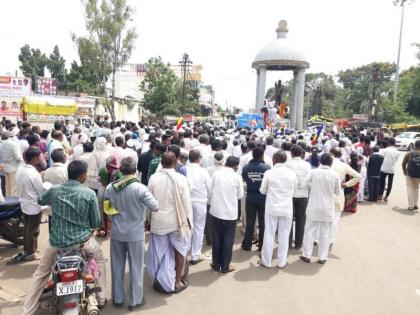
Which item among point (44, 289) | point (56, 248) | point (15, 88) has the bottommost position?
point (44, 289)

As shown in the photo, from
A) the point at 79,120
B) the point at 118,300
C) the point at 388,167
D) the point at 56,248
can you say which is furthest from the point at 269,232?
the point at 79,120

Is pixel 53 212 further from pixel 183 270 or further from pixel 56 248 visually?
pixel 183 270

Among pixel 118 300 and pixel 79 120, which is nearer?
pixel 118 300

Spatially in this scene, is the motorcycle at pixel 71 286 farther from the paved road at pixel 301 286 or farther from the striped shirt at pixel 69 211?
the paved road at pixel 301 286

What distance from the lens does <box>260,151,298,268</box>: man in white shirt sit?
5082 mm

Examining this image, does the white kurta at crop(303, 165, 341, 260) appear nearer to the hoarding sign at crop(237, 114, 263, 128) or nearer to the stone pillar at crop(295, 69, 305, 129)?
the hoarding sign at crop(237, 114, 263, 128)

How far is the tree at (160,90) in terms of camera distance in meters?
36.0

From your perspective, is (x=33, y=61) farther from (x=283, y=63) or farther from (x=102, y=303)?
(x=102, y=303)

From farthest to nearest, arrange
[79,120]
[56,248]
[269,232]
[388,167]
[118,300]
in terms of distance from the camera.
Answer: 1. [79,120]
2. [388,167]
3. [269,232]
4. [118,300]
5. [56,248]

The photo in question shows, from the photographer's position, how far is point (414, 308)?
165 inches

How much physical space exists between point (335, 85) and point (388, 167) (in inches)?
2954

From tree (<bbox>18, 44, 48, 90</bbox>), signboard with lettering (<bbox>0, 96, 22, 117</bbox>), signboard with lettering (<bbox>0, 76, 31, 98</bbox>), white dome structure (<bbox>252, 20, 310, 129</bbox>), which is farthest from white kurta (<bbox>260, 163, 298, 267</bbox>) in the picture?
tree (<bbox>18, 44, 48, 90</bbox>)

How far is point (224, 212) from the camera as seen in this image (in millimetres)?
4871

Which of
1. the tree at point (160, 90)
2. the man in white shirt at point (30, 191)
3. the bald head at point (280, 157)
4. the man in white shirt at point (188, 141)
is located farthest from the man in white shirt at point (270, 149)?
the tree at point (160, 90)
